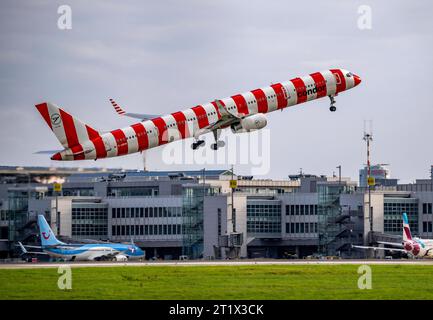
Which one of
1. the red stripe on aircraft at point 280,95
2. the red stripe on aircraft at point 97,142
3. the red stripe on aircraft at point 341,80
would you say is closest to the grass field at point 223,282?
the red stripe on aircraft at point 97,142

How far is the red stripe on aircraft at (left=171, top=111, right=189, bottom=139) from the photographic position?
155000 mm

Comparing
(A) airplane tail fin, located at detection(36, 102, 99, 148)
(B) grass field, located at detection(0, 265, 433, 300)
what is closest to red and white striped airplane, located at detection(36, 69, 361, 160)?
(A) airplane tail fin, located at detection(36, 102, 99, 148)

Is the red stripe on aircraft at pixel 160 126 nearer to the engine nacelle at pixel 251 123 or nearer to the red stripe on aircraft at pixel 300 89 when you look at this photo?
the engine nacelle at pixel 251 123

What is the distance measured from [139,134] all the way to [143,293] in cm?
2633

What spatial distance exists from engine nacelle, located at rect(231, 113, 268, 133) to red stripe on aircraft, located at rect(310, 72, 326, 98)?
1219cm

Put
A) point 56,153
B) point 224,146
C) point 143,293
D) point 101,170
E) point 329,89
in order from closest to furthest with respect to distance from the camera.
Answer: point 101,170
point 143,293
point 56,153
point 224,146
point 329,89

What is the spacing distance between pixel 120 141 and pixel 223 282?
781 inches

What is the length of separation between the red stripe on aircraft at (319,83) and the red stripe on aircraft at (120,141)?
101 ft

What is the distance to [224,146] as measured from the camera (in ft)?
513

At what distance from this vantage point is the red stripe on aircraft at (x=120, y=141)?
152625mm

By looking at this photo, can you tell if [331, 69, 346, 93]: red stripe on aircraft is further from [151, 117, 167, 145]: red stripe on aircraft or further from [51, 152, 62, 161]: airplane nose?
[51, 152, 62, 161]: airplane nose

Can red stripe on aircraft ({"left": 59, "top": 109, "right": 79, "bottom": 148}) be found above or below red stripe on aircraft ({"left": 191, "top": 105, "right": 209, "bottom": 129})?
below
